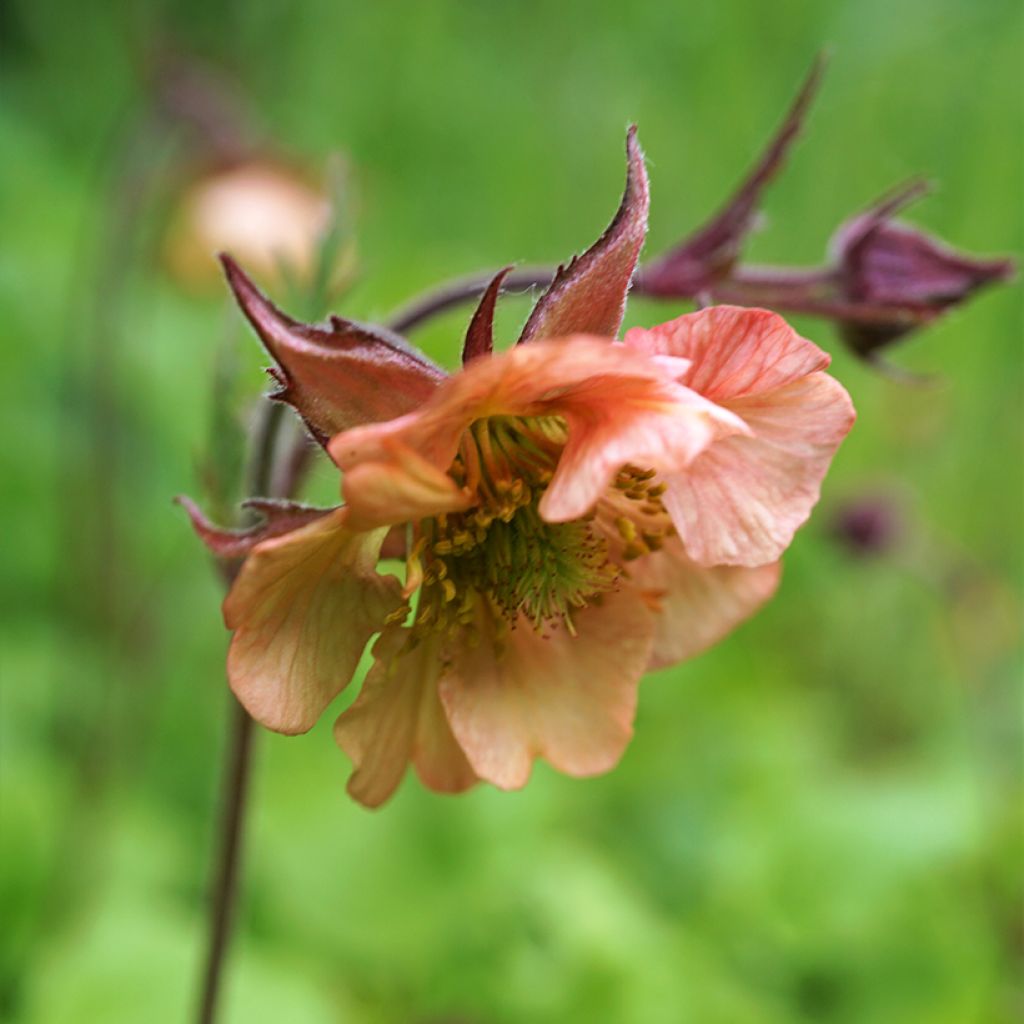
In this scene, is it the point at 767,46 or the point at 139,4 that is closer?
the point at 139,4

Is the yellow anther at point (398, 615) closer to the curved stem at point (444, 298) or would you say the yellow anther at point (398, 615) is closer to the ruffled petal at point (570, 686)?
the ruffled petal at point (570, 686)

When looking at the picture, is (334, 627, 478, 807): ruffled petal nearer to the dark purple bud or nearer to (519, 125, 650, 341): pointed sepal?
(519, 125, 650, 341): pointed sepal

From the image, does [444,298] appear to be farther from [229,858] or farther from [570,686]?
[229,858]

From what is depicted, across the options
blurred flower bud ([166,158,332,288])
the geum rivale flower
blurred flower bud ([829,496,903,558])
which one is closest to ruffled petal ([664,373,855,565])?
the geum rivale flower

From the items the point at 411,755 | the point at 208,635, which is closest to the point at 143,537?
the point at 208,635

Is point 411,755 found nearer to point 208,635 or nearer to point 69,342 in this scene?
point 208,635
